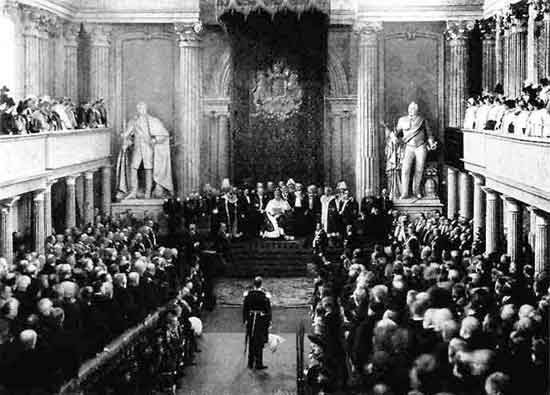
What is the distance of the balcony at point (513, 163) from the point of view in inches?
785

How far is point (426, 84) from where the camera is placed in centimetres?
3397

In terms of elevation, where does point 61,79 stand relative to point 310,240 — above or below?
above

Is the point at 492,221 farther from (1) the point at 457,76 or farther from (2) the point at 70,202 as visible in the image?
(2) the point at 70,202

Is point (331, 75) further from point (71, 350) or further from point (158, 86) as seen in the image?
point (71, 350)

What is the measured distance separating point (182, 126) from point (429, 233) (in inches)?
415

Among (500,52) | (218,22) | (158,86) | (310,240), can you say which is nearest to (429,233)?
(310,240)

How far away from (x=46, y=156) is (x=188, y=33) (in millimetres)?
8776

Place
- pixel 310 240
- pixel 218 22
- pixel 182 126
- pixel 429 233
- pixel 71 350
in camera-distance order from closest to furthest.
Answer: pixel 71 350
pixel 429 233
pixel 310 240
pixel 218 22
pixel 182 126

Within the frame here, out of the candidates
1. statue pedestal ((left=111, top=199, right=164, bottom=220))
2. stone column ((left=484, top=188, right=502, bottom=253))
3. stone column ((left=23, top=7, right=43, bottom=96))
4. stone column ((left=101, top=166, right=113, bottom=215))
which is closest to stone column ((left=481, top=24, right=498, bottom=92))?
stone column ((left=484, top=188, right=502, bottom=253))

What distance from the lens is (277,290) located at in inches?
1052

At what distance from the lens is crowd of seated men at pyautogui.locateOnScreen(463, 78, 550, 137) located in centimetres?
2100

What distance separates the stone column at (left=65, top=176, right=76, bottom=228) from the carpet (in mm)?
5151

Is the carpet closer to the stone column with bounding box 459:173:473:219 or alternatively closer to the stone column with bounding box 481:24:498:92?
the stone column with bounding box 459:173:473:219

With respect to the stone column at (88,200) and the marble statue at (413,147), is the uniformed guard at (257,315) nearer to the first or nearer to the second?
the stone column at (88,200)
